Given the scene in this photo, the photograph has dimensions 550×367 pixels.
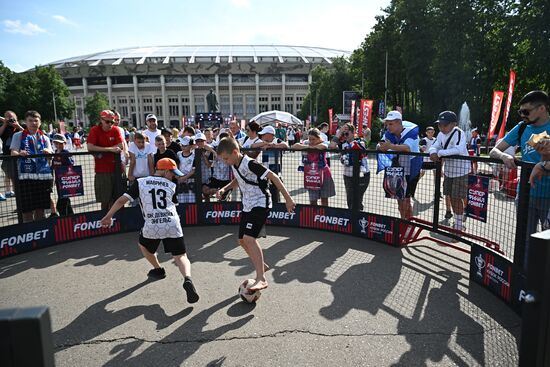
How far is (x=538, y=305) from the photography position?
1.37 metres

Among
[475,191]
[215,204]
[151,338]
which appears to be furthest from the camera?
[215,204]

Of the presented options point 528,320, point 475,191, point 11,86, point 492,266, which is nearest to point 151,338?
point 528,320

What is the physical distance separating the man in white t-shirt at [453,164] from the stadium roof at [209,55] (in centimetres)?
12107

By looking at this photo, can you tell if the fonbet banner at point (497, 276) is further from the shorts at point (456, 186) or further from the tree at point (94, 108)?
the tree at point (94, 108)

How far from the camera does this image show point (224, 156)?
4.42m

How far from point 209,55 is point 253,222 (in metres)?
141

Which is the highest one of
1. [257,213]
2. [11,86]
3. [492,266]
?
[11,86]

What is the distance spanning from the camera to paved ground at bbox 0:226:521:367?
11.1 ft

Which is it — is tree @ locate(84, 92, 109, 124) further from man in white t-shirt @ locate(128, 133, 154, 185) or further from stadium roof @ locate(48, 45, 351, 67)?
man in white t-shirt @ locate(128, 133, 154, 185)

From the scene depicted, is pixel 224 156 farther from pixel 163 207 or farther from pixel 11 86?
pixel 11 86

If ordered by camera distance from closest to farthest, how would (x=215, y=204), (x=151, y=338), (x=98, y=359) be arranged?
1. (x=98, y=359)
2. (x=151, y=338)
3. (x=215, y=204)

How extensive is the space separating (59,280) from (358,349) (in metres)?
4.02

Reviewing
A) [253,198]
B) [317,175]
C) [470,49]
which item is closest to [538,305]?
[253,198]

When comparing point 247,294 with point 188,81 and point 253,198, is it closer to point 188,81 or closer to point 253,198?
point 253,198
